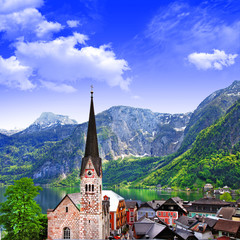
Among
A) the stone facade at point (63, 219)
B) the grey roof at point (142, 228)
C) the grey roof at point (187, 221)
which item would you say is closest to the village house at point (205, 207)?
the grey roof at point (187, 221)

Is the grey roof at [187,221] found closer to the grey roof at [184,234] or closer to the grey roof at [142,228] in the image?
the grey roof at [184,234]

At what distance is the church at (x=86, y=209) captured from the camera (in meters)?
48.7

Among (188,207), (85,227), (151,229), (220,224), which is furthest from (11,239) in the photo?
(188,207)

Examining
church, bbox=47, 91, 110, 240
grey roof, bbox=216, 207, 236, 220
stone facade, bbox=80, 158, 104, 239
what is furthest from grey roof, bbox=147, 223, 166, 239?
grey roof, bbox=216, 207, 236, 220

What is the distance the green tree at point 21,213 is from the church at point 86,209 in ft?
10.1

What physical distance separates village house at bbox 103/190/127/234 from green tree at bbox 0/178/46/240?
75.9ft

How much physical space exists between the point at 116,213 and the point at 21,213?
91.4ft

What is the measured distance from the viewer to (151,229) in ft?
187

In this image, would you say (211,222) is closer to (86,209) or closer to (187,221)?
(187,221)

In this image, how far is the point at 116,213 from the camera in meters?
72.4

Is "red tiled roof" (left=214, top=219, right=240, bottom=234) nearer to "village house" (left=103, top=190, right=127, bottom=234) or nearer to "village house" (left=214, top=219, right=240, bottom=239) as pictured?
"village house" (left=214, top=219, right=240, bottom=239)

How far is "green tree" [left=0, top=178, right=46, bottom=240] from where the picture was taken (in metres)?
49.2

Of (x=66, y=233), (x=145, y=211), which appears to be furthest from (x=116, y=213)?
(x=145, y=211)

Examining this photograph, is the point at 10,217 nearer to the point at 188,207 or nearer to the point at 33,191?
the point at 33,191
